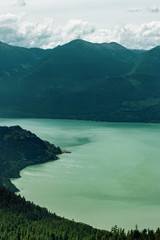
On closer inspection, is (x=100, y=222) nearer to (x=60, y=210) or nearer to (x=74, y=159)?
(x=60, y=210)

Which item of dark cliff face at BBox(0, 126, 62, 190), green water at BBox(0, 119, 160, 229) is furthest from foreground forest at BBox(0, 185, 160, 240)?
dark cliff face at BBox(0, 126, 62, 190)

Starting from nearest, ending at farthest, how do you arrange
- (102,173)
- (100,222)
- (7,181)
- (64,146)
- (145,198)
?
(100,222)
(145,198)
(7,181)
(102,173)
(64,146)

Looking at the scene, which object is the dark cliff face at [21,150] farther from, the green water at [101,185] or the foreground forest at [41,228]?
the foreground forest at [41,228]

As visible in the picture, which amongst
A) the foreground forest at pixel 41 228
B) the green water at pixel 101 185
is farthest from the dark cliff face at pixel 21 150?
the foreground forest at pixel 41 228

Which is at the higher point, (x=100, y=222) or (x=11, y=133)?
(x=11, y=133)

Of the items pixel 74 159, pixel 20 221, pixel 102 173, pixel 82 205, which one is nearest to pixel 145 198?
→ pixel 82 205

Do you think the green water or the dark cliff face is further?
the dark cliff face

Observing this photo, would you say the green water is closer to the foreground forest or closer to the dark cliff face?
the dark cliff face
